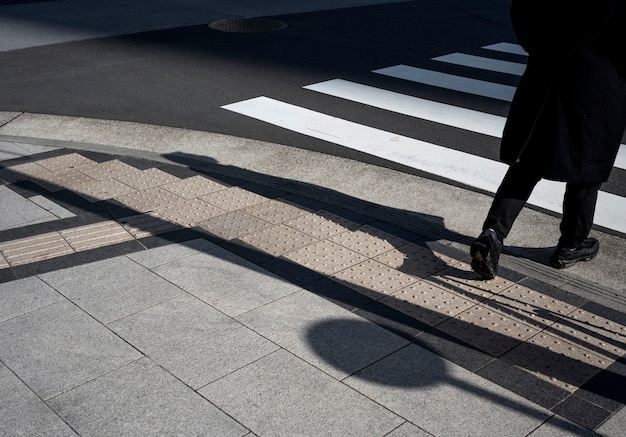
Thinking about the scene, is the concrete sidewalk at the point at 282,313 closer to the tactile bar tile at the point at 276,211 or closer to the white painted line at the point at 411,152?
the tactile bar tile at the point at 276,211

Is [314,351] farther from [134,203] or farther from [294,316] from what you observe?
[134,203]

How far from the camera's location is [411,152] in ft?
25.5

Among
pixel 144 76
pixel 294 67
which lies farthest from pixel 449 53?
Result: pixel 144 76

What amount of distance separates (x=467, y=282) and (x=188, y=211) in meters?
2.19

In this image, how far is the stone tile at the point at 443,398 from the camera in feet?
12.2

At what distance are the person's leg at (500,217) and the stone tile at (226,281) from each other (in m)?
1.15

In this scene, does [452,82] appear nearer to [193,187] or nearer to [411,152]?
[411,152]

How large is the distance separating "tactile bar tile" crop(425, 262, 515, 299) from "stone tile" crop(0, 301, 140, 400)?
200 cm

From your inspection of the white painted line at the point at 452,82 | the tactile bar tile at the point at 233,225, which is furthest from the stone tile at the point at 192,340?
the white painted line at the point at 452,82

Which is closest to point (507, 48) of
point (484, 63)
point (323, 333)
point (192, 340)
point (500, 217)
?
point (484, 63)

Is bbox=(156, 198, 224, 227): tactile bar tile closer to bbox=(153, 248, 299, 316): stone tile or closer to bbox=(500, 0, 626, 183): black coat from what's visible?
bbox=(153, 248, 299, 316): stone tile

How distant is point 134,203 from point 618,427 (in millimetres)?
3880

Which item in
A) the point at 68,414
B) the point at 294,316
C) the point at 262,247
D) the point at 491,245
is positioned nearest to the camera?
the point at 68,414

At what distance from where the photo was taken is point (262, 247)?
551cm
